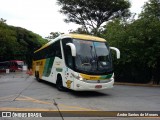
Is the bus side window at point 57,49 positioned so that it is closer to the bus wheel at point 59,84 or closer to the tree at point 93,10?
the bus wheel at point 59,84

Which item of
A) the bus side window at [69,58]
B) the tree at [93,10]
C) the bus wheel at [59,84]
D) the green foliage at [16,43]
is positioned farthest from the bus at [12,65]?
the bus side window at [69,58]

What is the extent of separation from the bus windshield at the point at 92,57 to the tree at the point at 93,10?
23.0 m

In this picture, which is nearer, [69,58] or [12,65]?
[69,58]

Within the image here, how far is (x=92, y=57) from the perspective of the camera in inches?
577

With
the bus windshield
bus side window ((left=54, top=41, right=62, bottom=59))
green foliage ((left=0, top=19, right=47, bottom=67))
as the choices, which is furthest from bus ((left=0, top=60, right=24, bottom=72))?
the bus windshield

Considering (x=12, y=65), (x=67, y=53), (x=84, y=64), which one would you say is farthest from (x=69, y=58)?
(x=12, y=65)

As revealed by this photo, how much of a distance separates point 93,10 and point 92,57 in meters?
25.7

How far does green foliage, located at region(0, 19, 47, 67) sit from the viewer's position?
167 ft

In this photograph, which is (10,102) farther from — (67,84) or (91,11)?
(91,11)

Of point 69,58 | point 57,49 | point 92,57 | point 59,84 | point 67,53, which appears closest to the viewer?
point 92,57

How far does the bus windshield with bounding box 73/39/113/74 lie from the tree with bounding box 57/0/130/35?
75.5ft

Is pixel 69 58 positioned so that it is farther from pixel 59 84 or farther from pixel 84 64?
pixel 59 84

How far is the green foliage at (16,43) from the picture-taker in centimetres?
5078

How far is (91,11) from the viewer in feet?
129
